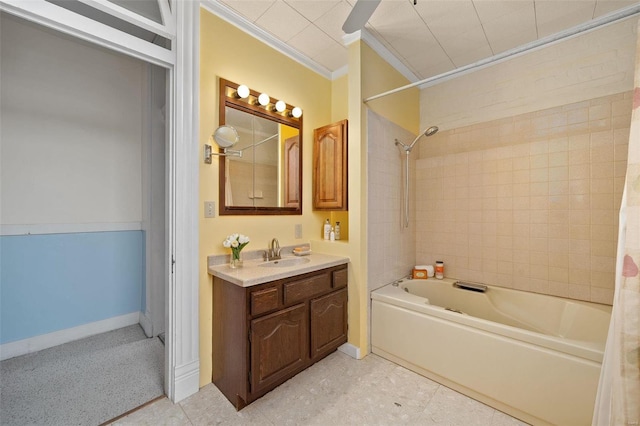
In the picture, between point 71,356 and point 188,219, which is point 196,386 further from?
point 71,356

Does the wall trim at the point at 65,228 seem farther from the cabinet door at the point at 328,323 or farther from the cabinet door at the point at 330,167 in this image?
the cabinet door at the point at 328,323

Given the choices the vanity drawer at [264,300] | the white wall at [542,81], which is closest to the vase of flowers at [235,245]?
the vanity drawer at [264,300]

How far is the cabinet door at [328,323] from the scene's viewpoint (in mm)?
1889

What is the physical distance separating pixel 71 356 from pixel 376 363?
2.45 metres

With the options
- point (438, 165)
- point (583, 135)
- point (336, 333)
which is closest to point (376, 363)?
point (336, 333)

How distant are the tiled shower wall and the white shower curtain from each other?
1.45 metres

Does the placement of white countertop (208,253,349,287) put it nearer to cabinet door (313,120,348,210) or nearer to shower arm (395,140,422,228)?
cabinet door (313,120,348,210)

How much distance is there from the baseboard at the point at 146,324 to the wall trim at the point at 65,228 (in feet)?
2.91

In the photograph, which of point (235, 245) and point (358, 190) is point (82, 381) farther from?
point (358, 190)

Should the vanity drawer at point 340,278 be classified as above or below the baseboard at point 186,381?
above

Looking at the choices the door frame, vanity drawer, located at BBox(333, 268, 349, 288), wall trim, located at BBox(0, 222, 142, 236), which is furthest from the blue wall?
vanity drawer, located at BBox(333, 268, 349, 288)

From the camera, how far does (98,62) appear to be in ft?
8.25

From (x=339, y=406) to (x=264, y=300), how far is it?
0.80 meters

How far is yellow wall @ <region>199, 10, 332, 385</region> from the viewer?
5.85 ft
